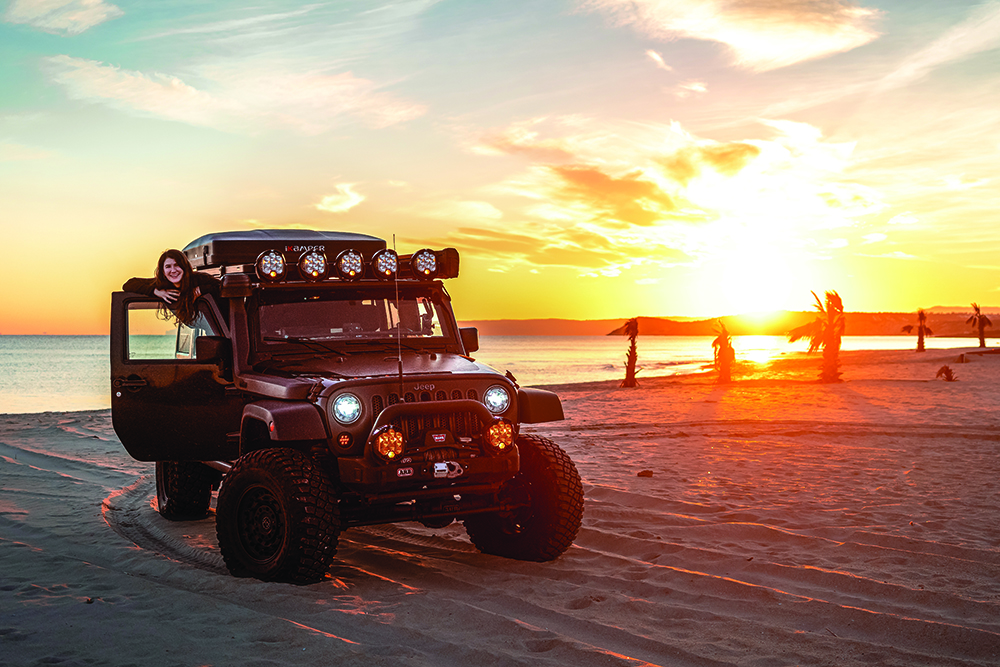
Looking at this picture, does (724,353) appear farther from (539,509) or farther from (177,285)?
(177,285)

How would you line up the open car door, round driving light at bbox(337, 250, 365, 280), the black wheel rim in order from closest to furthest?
1. the black wheel rim
2. round driving light at bbox(337, 250, 365, 280)
3. the open car door

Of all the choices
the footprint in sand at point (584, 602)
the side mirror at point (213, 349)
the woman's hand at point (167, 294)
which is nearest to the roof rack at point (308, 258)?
the woman's hand at point (167, 294)

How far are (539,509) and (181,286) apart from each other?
12.2 feet

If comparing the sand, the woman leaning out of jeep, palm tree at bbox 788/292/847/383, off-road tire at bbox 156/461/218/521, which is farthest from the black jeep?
palm tree at bbox 788/292/847/383

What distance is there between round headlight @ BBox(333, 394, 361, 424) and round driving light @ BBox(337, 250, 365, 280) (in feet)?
4.70

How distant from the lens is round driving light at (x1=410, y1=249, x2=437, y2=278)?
691 centimetres

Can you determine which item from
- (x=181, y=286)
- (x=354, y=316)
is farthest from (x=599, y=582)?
(x=181, y=286)

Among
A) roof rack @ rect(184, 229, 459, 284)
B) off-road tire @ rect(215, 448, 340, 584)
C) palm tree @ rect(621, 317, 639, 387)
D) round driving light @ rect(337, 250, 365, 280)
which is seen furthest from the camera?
palm tree @ rect(621, 317, 639, 387)

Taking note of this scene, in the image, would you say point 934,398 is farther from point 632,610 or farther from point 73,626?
point 73,626

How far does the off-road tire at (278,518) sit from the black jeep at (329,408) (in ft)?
0.04

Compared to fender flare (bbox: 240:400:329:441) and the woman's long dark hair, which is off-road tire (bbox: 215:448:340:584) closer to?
fender flare (bbox: 240:400:329:441)

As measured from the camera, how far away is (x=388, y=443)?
5.51 meters

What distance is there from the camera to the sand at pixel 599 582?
15.1 feet

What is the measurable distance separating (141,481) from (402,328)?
607 cm
